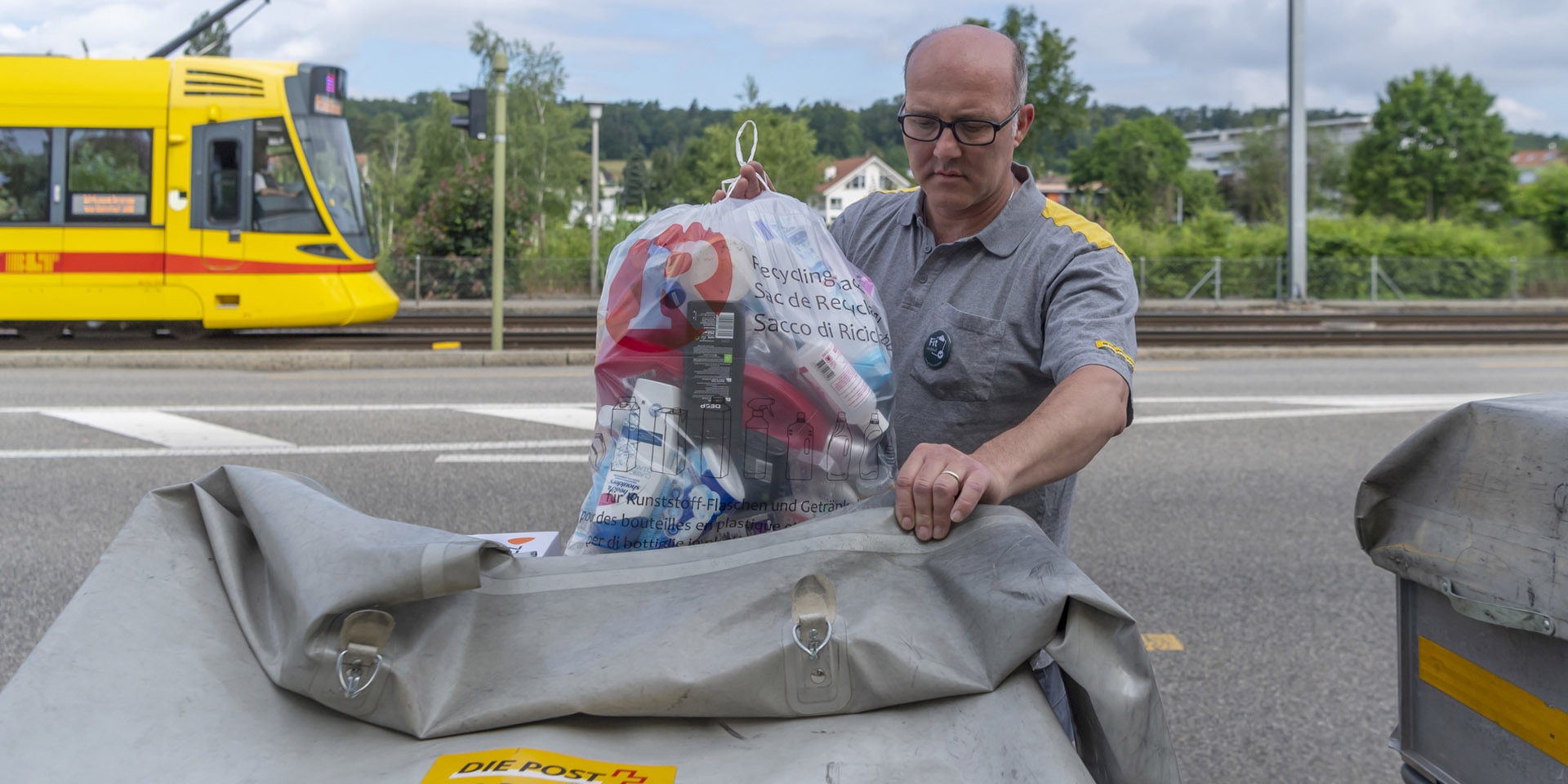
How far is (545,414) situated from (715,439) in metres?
7.32

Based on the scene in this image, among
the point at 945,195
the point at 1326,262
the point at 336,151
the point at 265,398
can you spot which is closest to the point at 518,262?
the point at 336,151

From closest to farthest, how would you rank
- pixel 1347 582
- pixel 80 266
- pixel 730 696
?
pixel 730 696
pixel 1347 582
pixel 80 266

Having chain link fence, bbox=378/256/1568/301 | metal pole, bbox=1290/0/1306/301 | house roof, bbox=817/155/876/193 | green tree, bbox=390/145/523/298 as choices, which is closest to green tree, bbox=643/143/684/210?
house roof, bbox=817/155/876/193

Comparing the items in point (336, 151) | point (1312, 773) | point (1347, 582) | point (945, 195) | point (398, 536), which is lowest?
point (1312, 773)

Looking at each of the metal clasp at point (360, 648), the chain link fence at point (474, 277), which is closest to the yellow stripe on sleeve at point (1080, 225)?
the metal clasp at point (360, 648)

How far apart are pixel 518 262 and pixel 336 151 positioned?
1125 centimetres

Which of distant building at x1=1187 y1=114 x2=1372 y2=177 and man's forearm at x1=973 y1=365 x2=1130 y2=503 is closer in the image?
man's forearm at x1=973 y1=365 x2=1130 y2=503

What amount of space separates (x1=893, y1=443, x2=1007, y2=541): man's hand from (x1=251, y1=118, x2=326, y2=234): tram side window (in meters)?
12.5

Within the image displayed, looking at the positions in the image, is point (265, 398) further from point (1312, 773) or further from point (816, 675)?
point (816, 675)

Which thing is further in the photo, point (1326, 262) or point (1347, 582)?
point (1326, 262)

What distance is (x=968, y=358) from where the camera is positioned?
6.83 feet

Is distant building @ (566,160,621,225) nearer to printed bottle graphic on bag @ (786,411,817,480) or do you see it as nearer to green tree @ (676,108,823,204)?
green tree @ (676,108,823,204)

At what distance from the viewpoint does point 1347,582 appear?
4848 millimetres

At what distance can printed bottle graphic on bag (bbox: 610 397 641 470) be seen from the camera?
1.81m
